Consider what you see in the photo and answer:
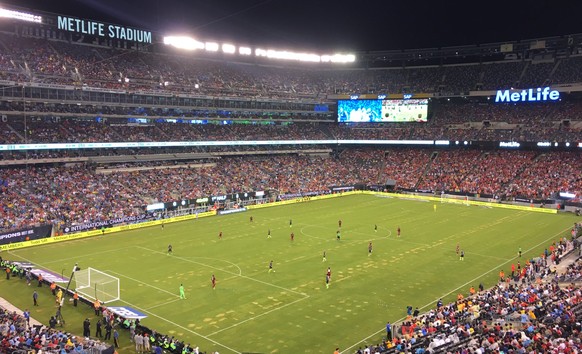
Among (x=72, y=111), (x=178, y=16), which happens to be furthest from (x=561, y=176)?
(x=72, y=111)

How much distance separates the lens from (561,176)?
7006cm

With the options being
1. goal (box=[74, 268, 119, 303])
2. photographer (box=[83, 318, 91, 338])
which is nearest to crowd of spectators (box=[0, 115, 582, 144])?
goal (box=[74, 268, 119, 303])

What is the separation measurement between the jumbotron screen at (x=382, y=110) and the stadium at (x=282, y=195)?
0.89ft

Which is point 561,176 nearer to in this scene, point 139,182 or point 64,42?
point 139,182

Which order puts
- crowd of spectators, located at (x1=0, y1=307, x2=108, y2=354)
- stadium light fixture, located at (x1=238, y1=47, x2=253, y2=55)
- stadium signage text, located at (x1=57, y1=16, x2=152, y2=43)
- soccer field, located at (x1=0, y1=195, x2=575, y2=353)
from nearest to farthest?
crowd of spectators, located at (x1=0, y1=307, x2=108, y2=354), soccer field, located at (x1=0, y1=195, x2=575, y2=353), stadium signage text, located at (x1=57, y1=16, x2=152, y2=43), stadium light fixture, located at (x1=238, y1=47, x2=253, y2=55)

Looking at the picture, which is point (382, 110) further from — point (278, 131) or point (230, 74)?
point (230, 74)

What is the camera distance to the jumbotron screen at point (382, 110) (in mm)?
90000

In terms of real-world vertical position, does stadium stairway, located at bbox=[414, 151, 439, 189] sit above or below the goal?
above

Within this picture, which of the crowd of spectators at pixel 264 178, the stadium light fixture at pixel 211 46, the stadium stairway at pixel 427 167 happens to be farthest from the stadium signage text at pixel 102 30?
the stadium stairway at pixel 427 167

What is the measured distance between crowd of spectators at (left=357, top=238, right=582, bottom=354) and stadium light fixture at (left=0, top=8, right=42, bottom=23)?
59697 mm

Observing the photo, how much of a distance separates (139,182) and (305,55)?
2121 inches

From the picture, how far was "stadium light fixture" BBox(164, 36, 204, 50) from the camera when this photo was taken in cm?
8269

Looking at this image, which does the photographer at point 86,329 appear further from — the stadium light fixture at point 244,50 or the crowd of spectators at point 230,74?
the stadium light fixture at point 244,50

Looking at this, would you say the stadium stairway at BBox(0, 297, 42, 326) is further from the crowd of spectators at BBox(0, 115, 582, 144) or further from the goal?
the crowd of spectators at BBox(0, 115, 582, 144)
